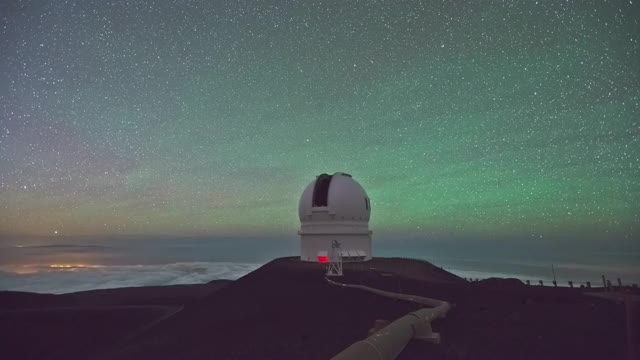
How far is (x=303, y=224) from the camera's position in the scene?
33500mm

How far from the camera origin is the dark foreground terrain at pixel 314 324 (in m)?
11.7

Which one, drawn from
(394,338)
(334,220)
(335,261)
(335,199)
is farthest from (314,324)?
(335,199)

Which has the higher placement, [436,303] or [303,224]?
[303,224]

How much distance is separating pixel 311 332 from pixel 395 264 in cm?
2258

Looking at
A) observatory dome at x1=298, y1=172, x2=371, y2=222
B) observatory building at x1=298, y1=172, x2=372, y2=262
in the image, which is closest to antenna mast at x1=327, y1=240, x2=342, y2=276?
observatory building at x1=298, y1=172, x2=372, y2=262

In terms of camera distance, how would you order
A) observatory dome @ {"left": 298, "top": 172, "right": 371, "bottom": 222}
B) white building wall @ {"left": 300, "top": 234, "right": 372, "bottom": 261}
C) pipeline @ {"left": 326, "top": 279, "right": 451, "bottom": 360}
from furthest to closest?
observatory dome @ {"left": 298, "top": 172, "right": 371, "bottom": 222} < white building wall @ {"left": 300, "top": 234, "right": 372, "bottom": 261} < pipeline @ {"left": 326, "top": 279, "right": 451, "bottom": 360}

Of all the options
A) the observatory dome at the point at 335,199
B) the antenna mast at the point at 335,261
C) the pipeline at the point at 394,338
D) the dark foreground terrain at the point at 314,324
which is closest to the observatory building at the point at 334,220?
the observatory dome at the point at 335,199

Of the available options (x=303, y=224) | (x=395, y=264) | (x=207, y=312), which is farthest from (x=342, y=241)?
(x=207, y=312)

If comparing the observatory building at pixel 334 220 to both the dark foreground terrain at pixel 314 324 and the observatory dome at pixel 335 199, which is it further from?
the dark foreground terrain at pixel 314 324

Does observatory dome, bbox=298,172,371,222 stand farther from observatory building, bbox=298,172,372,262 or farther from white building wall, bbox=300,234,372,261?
white building wall, bbox=300,234,372,261

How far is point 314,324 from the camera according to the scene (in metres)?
14.9

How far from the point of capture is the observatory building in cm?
3178

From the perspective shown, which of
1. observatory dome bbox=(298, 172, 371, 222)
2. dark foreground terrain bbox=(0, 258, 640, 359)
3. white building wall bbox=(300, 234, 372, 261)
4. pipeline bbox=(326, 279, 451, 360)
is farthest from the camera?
observatory dome bbox=(298, 172, 371, 222)

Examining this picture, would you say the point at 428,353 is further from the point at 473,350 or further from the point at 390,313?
the point at 390,313
